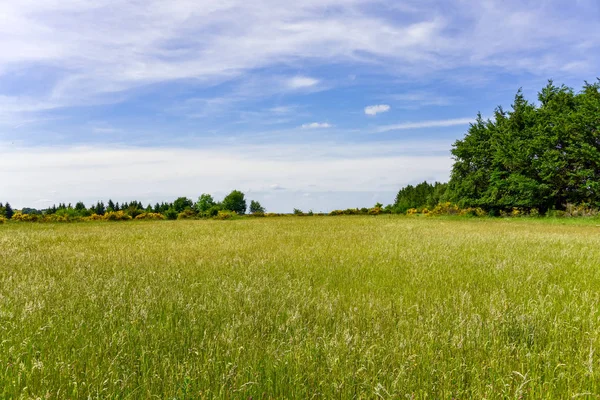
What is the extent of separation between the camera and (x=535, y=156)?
39.2 metres

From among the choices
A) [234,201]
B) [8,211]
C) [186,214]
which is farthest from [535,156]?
[8,211]

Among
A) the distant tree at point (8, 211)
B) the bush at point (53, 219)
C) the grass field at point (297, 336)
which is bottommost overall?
the grass field at point (297, 336)

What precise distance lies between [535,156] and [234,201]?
76.6 meters

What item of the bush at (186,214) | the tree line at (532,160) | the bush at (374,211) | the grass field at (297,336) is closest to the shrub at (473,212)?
the tree line at (532,160)

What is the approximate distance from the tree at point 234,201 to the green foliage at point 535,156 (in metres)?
66.7

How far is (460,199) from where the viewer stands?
44594 mm

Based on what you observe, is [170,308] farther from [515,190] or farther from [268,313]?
[515,190]

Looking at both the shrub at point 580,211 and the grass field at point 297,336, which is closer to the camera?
the grass field at point 297,336

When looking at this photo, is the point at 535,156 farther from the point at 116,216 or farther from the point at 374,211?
the point at 116,216

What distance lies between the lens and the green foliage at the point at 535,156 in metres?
35.3

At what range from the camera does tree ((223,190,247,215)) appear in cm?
10169

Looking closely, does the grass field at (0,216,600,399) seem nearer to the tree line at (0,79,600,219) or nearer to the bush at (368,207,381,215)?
the tree line at (0,79,600,219)

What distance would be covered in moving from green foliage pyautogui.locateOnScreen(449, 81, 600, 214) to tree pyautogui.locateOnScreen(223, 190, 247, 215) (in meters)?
66.7

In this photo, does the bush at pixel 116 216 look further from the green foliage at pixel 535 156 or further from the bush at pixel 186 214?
the green foliage at pixel 535 156
